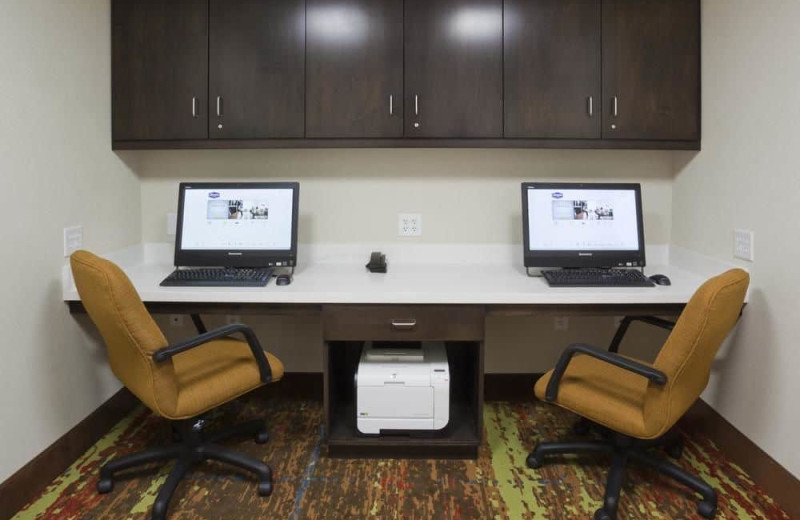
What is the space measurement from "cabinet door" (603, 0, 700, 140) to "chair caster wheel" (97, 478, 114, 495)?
249 cm

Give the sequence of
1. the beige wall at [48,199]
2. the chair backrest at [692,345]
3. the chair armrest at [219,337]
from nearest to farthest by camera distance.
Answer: the chair backrest at [692,345], the chair armrest at [219,337], the beige wall at [48,199]

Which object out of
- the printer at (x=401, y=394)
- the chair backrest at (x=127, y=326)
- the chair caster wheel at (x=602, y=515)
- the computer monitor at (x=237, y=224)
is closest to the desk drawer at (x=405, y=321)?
the printer at (x=401, y=394)

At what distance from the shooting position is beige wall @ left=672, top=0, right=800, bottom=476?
1.90 meters

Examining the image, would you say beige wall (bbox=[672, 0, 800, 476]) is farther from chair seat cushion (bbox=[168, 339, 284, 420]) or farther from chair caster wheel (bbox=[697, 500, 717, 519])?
chair seat cushion (bbox=[168, 339, 284, 420])

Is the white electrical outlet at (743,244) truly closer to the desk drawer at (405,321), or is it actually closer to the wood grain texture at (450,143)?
the wood grain texture at (450,143)

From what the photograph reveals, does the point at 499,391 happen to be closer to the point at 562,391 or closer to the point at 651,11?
the point at 562,391

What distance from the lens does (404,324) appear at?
2070 millimetres

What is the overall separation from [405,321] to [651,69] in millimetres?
1604

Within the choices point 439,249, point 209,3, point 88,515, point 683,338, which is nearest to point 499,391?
point 439,249

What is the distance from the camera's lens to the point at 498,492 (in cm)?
203

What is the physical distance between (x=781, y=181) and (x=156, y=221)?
109 inches

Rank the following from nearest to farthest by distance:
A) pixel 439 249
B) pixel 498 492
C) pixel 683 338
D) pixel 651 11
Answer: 1. pixel 683 338
2. pixel 498 492
3. pixel 651 11
4. pixel 439 249

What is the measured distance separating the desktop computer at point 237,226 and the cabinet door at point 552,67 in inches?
43.1

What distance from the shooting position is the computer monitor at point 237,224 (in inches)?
96.8
